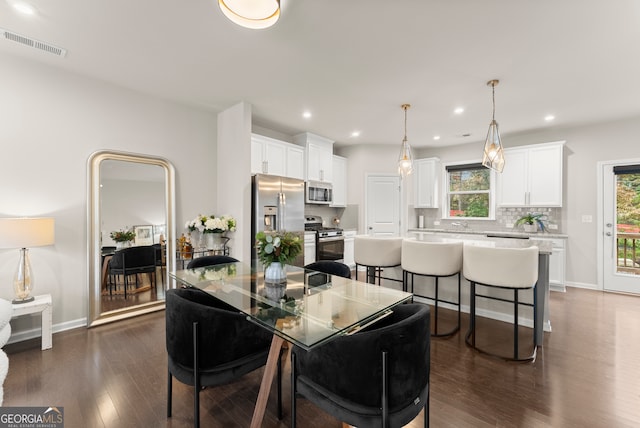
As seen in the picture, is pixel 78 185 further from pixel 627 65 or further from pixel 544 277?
pixel 627 65

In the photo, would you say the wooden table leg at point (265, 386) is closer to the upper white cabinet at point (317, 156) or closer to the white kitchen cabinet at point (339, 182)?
the upper white cabinet at point (317, 156)

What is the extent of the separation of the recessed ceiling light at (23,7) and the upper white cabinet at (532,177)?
6.62 m

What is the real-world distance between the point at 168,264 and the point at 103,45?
8.45 ft

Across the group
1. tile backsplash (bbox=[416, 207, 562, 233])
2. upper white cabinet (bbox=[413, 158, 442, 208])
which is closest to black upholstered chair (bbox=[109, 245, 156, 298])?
tile backsplash (bbox=[416, 207, 562, 233])

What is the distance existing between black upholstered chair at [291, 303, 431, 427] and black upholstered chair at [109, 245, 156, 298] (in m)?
3.22

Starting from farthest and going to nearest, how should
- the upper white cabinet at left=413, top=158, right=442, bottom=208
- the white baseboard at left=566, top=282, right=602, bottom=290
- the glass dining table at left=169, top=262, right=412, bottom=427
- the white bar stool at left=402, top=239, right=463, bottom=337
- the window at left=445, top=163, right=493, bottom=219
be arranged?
the upper white cabinet at left=413, top=158, right=442, bottom=208 < the window at left=445, top=163, right=493, bottom=219 < the white baseboard at left=566, top=282, right=602, bottom=290 < the white bar stool at left=402, top=239, right=463, bottom=337 < the glass dining table at left=169, top=262, right=412, bottom=427

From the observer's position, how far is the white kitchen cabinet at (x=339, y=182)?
243 inches

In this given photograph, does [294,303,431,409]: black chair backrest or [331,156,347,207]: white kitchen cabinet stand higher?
[331,156,347,207]: white kitchen cabinet

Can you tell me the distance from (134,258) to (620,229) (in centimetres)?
737

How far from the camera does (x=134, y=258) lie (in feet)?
11.8

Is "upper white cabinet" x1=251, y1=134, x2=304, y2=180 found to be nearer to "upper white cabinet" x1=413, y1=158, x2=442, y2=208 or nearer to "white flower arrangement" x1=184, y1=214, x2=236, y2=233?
"white flower arrangement" x1=184, y1=214, x2=236, y2=233

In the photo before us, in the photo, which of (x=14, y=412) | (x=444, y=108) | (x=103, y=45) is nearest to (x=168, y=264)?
(x=14, y=412)

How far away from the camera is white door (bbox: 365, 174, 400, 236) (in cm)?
621

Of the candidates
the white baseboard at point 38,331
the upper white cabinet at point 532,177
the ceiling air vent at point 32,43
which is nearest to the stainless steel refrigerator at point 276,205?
the white baseboard at point 38,331
